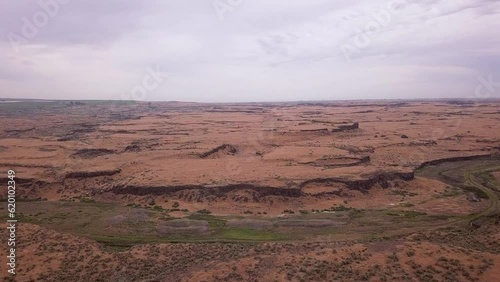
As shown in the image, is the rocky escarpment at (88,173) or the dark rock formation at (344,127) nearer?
the rocky escarpment at (88,173)

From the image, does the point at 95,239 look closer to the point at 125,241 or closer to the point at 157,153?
the point at 125,241

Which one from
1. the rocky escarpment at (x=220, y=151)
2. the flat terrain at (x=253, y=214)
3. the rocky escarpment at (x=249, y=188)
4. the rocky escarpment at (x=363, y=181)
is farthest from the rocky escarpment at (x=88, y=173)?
the rocky escarpment at (x=363, y=181)

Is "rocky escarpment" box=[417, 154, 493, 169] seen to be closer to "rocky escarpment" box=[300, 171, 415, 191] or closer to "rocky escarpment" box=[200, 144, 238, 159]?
"rocky escarpment" box=[300, 171, 415, 191]

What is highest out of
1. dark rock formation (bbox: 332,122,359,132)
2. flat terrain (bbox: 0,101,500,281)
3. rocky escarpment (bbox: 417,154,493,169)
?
dark rock formation (bbox: 332,122,359,132)

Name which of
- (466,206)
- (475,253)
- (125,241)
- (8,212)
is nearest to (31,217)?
(8,212)

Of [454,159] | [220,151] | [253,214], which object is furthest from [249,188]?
[454,159]

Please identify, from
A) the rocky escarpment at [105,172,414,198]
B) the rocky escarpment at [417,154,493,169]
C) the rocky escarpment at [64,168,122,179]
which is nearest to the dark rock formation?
the rocky escarpment at [417,154,493,169]

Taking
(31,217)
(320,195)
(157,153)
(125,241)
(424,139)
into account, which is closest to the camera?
(125,241)

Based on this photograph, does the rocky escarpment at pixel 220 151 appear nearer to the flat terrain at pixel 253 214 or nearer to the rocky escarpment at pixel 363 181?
the flat terrain at pixel 253 214
